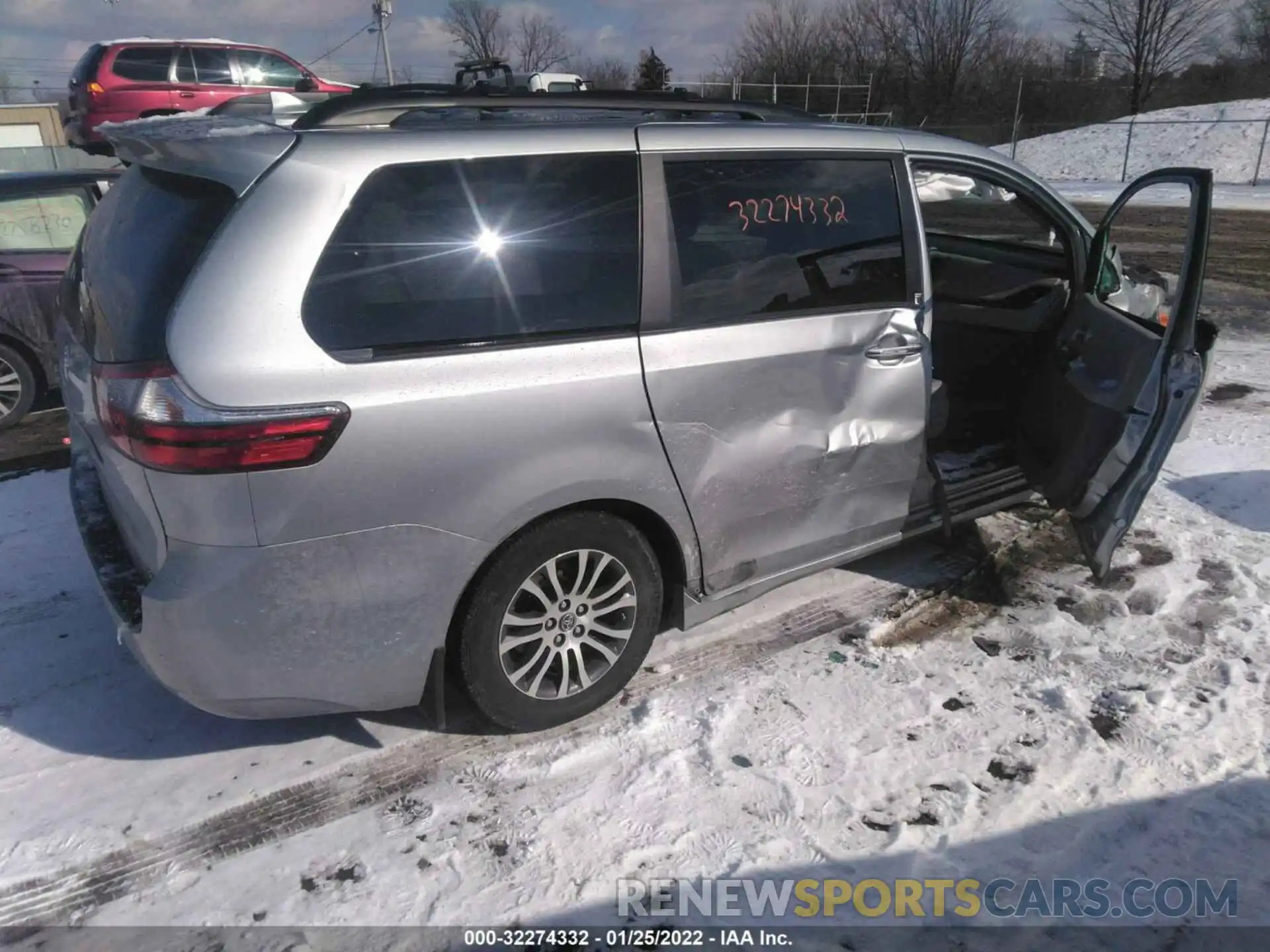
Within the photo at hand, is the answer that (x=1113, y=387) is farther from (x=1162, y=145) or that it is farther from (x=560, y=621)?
(x=1162, y=145)

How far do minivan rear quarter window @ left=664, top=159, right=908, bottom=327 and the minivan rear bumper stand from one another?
1.14 metres

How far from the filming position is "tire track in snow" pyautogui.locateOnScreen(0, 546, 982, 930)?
252cm

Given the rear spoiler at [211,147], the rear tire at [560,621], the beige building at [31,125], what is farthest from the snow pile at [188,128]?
the beige building at [31,125]

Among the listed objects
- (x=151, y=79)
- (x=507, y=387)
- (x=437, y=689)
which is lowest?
(x=437, y=689)

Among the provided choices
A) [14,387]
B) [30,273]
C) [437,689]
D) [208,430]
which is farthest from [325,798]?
[30,273]

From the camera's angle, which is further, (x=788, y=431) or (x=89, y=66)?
(x=89, y=66)

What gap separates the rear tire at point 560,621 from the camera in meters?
2.83

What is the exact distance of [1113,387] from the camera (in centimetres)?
383

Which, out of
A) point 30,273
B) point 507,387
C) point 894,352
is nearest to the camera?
point 507,387

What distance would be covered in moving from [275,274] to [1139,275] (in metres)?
4.34

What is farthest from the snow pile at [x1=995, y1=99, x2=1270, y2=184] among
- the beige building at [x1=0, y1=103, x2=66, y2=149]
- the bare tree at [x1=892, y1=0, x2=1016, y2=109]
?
the beige building at [x1=0, y1=103, x2=66, y2=149]

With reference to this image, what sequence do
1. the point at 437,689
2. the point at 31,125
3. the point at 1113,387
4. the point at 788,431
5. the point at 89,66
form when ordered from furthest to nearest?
the point at 31,125 < the point at 89,66 < the point at 1113,387 < the point at 788,431 < the point at 437,689

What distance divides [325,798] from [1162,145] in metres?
33.7

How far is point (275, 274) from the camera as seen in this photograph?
2.40 metres
